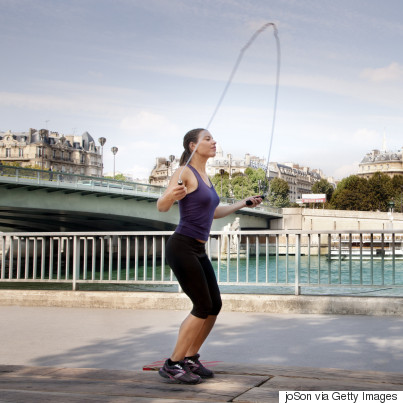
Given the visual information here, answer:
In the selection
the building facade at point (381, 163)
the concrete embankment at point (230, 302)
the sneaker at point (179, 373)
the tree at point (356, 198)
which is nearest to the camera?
the sneaker at point (179, 373)

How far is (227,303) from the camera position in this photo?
716 cm

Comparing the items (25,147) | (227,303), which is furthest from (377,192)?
(227,303)

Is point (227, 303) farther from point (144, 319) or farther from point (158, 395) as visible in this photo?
point (158, 395)

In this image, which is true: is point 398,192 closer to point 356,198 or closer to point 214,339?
point 356,198

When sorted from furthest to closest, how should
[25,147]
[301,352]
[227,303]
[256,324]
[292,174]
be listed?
1. [292,174]
2. [25,147]
3. [227,303]
4. [256,324]
5. [301,352]

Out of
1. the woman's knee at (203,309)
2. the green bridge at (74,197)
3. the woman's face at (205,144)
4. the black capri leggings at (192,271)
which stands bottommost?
the woman's knee at (203,309)

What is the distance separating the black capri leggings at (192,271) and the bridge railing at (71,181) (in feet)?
81.3

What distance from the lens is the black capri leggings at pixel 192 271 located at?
3389 mm

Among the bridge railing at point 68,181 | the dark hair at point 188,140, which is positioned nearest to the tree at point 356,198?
the bridge railing at point 68,181

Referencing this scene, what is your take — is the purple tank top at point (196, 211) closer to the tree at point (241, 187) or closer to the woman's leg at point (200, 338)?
the woman's leg at point (200, 338)

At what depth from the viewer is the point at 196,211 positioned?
3447mm

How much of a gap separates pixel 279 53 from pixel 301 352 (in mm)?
2228

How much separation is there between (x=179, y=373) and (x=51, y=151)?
120m

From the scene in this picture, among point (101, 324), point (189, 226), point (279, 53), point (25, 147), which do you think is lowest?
point (101, 324)
